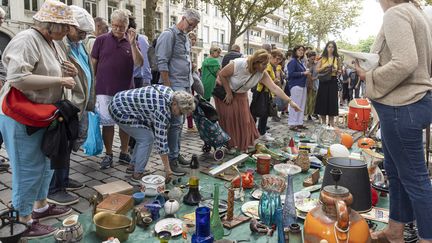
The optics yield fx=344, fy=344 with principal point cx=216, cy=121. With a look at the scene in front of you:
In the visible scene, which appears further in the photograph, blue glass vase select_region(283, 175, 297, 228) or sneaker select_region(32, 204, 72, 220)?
sneaker select_region(32, 204, 72, 220)

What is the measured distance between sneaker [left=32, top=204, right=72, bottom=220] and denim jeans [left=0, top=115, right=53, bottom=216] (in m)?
0.37

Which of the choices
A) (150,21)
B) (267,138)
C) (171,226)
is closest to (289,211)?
(171,226)

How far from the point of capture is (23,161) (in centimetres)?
230

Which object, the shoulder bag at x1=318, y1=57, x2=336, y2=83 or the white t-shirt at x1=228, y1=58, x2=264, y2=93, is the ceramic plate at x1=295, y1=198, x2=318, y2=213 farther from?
the shoulder bag at x1=318, y1=57, x2=336, y2=83

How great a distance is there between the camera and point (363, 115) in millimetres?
6512

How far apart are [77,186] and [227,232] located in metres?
1.70

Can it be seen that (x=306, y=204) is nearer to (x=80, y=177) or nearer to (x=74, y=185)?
(x=74, y=185)

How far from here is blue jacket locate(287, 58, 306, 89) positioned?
6.71 metres

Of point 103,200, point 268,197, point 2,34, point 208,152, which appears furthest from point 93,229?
point 2,34

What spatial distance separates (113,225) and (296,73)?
509cm

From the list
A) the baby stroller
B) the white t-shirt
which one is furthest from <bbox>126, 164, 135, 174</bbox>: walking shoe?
the white t-shirt

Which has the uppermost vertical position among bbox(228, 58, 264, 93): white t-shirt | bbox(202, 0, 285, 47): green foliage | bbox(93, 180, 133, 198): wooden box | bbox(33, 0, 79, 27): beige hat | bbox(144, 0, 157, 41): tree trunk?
bbox(202, 0, 285, 47): green foliage

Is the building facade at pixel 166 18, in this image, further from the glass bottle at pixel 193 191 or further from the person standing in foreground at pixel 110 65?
the glass bottle at pixel 193 191

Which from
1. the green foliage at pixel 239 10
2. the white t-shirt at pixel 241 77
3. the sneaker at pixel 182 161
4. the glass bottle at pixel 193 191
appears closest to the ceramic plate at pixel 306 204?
the glass bottle at pixel 193 191
